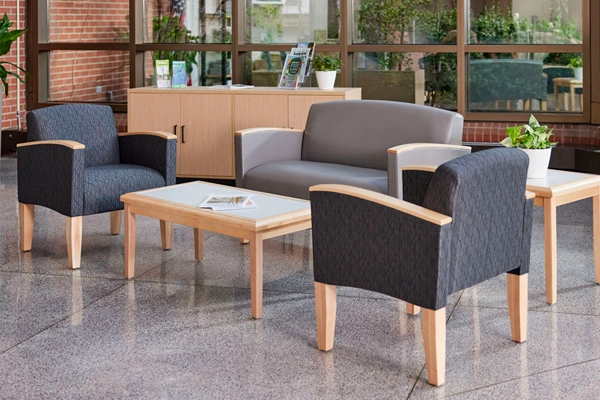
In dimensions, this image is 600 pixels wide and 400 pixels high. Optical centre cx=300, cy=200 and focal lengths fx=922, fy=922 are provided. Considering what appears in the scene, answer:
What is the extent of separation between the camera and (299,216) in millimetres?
4215

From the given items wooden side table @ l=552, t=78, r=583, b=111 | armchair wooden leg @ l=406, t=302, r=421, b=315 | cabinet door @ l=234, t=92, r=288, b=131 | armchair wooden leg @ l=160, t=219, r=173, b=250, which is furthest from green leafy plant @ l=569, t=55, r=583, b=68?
armchair wooden leg @ l=406, t=302, r=421, b=315

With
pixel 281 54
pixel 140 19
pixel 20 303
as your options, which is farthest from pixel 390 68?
pixel 20 303

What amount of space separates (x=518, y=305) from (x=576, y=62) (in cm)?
435

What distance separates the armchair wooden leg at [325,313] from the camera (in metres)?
3.60

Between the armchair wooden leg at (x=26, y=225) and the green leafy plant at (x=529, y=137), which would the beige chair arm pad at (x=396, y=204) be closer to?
the green leafy plant at (x=529, y=137)

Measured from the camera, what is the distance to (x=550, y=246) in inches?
166

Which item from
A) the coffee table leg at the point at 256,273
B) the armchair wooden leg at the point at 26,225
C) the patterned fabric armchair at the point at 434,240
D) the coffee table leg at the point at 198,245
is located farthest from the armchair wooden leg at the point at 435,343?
the armchair wooden leg at the point at 26,225

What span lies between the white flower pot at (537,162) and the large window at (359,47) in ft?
10.8

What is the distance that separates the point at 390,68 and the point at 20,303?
4549 mm

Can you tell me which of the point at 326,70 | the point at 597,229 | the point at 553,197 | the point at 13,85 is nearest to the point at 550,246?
the point at 553,197

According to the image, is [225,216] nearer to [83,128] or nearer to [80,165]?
[80,165]

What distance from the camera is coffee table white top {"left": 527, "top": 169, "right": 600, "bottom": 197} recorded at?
166 inches

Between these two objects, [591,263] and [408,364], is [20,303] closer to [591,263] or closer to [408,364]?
[408,364]

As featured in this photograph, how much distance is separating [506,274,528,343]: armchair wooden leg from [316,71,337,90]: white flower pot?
3647 mm
